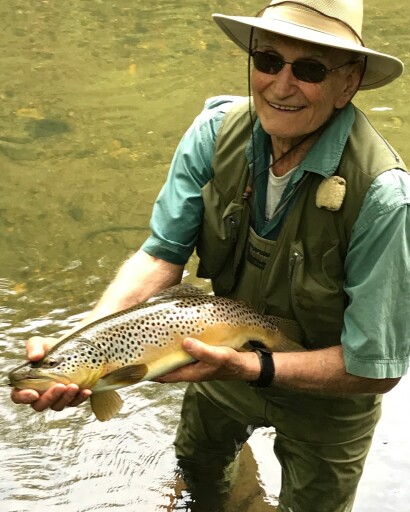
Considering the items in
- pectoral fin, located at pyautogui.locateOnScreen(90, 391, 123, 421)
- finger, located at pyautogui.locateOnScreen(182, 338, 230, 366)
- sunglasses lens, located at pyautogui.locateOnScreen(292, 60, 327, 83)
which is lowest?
pectoral fin, located at pyautogui.locateOnScreen(90, 391, 123, 421)

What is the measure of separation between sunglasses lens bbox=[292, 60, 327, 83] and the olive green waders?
0.57 meters

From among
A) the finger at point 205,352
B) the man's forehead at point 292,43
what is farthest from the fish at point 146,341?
Answer: the man's forehead at point 292,43

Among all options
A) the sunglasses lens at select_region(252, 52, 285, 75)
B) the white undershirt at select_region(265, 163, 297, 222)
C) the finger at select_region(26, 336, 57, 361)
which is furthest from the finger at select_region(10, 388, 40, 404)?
the sunglasses lens at select_region(252, 52, 285, 75)

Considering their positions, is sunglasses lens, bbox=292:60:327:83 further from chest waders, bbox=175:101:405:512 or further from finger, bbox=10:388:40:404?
finger, bbox=10:388:40:404

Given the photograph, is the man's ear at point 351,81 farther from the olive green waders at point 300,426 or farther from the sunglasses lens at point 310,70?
the olive green waders at point 300,426

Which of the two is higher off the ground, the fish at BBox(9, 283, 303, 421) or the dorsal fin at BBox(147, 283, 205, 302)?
the dorsal fin at BBox(147, 283, 205, 302)

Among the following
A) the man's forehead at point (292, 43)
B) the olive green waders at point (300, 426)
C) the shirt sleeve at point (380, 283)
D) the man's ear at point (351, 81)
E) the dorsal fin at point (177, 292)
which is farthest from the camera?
the olive green waders at point (300, 426)

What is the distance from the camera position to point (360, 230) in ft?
8.44

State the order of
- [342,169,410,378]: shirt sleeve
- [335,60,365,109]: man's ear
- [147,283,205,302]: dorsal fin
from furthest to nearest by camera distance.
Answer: [147,283,205,302]: dorsal fin
[335,60,365,109]: man's ear
[342,169,410,378]: shirt sleeve

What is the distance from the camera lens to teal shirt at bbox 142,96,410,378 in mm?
2527

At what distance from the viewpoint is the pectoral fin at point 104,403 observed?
9.07ft

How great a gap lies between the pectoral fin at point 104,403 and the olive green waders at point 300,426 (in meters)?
0.58

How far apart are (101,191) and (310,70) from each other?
15.2ft

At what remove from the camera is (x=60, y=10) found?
39.0ft
